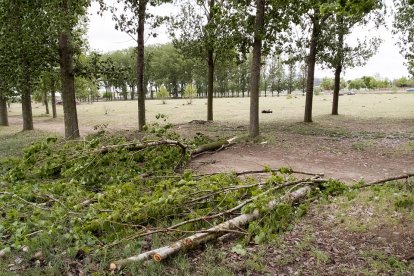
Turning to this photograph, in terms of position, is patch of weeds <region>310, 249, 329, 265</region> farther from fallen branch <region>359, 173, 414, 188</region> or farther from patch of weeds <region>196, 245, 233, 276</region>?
fallen branch <region>359, 173, 414, 188</region>

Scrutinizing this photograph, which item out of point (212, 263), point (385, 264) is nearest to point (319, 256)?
point (385, 264)

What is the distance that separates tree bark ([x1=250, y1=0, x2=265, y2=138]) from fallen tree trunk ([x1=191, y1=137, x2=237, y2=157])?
1.63 meters

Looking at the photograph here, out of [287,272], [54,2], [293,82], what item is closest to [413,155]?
[287,272]

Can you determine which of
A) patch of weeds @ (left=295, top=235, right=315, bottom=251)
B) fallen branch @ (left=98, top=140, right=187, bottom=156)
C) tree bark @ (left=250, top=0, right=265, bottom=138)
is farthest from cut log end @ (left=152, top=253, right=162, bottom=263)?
tree bark @ (left=250, top=0, right=265, bottom=138)

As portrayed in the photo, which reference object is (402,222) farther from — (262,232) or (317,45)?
(317,45)

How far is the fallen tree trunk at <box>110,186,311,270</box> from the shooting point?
421cm

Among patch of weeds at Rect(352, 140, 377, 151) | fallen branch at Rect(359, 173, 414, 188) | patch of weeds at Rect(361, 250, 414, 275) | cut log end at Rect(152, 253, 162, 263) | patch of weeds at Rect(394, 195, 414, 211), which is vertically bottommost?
patch of weeds at Rect(361, 250, 414, 275)

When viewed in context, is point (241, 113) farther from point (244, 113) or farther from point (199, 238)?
point (199, 238)

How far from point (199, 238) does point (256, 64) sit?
1005 centimetres

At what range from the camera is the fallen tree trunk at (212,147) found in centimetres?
1072

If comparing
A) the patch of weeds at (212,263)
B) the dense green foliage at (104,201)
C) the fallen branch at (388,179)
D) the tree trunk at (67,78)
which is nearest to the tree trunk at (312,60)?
the tree trunk at (67,78)

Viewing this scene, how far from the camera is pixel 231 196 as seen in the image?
5.76m

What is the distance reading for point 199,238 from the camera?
465 cm

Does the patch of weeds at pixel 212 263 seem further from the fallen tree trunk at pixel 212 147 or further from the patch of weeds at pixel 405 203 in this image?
the fallen tree trunk at pixel 212 147
